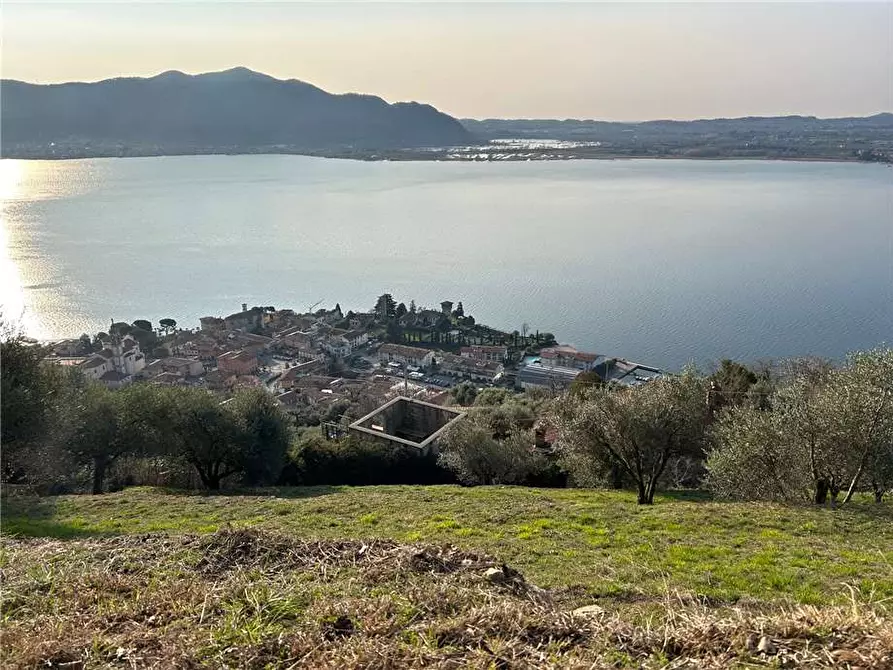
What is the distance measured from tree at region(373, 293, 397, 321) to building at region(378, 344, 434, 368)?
4.03 metres

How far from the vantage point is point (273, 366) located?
171ft

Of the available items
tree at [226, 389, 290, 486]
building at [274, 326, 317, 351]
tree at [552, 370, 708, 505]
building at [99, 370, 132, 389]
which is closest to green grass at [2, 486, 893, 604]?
tree at [552, 370, 708, 505]

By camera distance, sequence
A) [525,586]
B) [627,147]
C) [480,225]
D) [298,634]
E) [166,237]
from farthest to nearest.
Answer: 1. [627,147]
2. [480,225]
3. [166,237]
4. [525,586]
5. [298,634]

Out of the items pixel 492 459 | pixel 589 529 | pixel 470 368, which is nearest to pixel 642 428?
pixel 589 529

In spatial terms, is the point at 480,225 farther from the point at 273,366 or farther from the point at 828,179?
the point at 828,179

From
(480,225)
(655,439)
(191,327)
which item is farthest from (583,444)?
(480,225)

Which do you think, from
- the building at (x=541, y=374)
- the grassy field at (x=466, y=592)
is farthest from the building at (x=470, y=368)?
the grassy field at (x=466, y=592)

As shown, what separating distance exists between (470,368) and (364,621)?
46287 millimetres

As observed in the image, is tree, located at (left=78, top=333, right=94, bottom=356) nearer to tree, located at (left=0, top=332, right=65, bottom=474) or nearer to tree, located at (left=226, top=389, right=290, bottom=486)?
tree, located at (left=226, top=389, right=290, bottom=486)

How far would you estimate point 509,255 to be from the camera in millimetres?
75750

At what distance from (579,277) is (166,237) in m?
60.1

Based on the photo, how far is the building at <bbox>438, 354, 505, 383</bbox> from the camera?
4891 cm

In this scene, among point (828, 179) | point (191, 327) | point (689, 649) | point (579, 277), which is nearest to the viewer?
point (689, 649)

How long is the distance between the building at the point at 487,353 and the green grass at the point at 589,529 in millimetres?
38029
